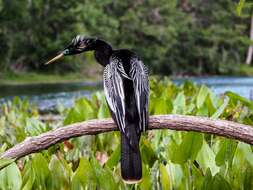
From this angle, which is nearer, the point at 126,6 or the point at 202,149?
the point at 202,149

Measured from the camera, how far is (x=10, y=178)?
2.68 m

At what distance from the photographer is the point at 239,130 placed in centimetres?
238

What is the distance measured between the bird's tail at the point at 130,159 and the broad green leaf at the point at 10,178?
0.56 m

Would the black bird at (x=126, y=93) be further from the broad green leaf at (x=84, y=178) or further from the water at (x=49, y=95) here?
the water at (x=49, y=95)

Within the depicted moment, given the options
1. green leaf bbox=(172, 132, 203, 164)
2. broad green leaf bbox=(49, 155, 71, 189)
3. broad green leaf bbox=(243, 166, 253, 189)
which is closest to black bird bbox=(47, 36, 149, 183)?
green leaf bbox=(172, 132, 203, 164)

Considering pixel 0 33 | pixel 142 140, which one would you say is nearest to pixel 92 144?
pixel 142 140

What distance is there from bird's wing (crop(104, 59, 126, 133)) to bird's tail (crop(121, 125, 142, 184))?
52 millimetres

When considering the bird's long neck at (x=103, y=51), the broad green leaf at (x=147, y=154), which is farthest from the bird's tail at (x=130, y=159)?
the broad green leaf at (x=147, y=154)

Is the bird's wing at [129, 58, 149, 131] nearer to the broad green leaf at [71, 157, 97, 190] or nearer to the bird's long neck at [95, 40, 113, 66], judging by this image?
the bird's long neck at [95, 40, 113, 66]

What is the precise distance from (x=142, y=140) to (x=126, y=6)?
4296cm

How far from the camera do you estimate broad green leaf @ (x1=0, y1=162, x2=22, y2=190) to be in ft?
8.74

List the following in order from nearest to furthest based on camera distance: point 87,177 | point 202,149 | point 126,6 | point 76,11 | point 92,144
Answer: point 87,177 → point 202,149 → point 92,144 → point 76,11 → point 126,6

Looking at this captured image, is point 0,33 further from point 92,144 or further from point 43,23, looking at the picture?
point 92,144

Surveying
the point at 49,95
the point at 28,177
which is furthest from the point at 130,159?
the point at 49,95
